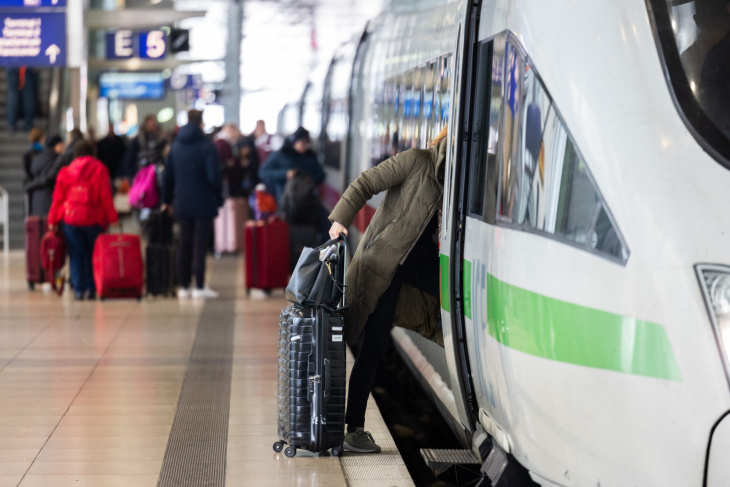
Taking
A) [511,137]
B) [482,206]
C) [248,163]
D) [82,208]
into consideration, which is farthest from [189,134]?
[511,137]

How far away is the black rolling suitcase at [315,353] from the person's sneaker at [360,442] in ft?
0.60

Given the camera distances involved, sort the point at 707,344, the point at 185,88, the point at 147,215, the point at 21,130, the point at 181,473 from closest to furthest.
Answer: the point at 707,344 < the point at 181,473 < the point at 147,215 < the point at 21,130 < the point at 185,88

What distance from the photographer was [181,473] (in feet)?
18.5

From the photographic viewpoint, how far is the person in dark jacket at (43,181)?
43.9ft

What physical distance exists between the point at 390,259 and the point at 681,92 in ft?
6.46

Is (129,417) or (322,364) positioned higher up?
(322,364)

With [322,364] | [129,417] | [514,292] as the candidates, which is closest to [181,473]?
[322,364]

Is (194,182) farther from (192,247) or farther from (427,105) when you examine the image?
(427,105)

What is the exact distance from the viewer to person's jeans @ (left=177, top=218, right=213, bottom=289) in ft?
40.0

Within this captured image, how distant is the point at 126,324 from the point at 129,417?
3.71 meters

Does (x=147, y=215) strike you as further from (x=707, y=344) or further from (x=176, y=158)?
(x=707, y=344)

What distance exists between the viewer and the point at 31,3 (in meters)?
15.0

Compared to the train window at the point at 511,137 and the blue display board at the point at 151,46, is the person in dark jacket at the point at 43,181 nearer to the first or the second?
the blue display board at the point at 151,46

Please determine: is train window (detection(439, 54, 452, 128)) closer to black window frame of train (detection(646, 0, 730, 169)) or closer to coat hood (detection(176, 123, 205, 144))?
black window frame of train (detection(646, 0, 730, 169))
